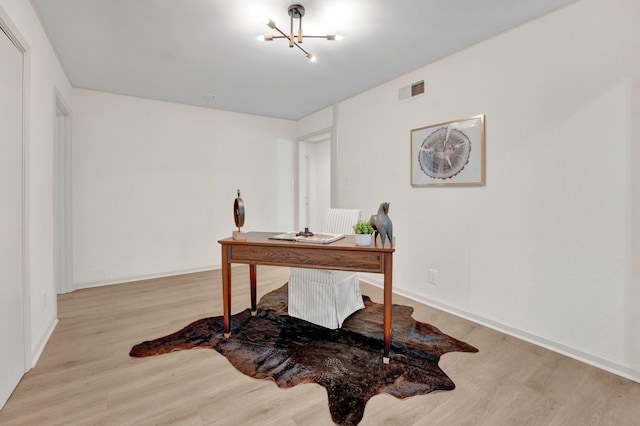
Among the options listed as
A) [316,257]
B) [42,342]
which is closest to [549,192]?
[316,257]

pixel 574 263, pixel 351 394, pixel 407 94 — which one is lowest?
pixel 351 394

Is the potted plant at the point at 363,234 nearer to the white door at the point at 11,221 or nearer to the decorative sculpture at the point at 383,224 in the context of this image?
A: the decorative sculpture at the point at 383,224

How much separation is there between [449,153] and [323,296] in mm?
1762

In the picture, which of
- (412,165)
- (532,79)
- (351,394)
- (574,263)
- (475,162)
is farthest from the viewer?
(412,165)

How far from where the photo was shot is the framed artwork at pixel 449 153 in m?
2.62

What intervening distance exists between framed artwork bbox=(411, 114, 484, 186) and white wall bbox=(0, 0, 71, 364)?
10.2 ft

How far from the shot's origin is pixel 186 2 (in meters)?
2.03

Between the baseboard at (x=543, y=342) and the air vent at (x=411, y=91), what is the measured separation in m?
2.12

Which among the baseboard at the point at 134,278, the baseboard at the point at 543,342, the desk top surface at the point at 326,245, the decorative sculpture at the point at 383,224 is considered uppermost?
the decorative sculpture at the point at 383,224

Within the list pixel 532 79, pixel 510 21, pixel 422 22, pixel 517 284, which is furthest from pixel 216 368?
pixel 510 21

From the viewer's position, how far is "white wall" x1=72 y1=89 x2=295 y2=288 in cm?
367

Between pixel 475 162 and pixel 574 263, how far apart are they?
1045 mm

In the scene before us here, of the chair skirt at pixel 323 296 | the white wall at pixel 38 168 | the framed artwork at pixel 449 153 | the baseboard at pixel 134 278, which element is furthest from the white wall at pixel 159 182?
the framed artwork at pixel 449 153

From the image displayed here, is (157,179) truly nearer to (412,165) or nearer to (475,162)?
(412,165)
